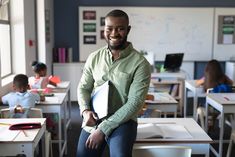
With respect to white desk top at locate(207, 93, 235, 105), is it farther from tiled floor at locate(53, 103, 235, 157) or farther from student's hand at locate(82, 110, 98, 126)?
student's hand at locate(82, 110, 98, 126)

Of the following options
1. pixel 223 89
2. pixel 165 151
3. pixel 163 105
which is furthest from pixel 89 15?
pixel 165 151

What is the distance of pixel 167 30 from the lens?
23.9 feet

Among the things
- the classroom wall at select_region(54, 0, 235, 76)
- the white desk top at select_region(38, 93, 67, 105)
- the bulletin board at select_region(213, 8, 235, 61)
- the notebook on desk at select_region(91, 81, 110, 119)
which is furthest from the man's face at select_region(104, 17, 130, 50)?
the bulletin board at select_region(213, 8, 235, 61)

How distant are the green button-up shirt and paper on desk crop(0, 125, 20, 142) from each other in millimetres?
520

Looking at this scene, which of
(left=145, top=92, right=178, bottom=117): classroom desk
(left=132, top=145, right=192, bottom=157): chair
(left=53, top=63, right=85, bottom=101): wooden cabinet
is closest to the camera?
(left=132, top=145, right=192, bottom=157): chair

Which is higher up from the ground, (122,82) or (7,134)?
(122,82)

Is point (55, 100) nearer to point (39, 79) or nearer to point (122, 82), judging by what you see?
point (39, 79)

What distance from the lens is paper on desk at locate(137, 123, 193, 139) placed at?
230cm

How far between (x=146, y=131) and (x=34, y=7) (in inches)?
162

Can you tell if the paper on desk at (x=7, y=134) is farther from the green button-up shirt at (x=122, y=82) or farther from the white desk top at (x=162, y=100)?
the white desk top at (x=162, y=100)

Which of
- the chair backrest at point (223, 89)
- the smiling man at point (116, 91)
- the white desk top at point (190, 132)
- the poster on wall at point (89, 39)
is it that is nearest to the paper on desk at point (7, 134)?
the smiling man at point (116, 91)

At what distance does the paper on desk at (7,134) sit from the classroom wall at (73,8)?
4.98 metres

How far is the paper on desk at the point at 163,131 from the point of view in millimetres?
2303

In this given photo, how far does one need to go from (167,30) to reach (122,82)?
17.7ft
